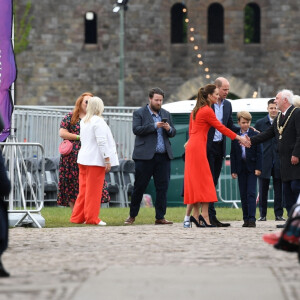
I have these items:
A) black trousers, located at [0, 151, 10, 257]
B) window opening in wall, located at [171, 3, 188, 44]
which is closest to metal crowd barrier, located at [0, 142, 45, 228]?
black trousers, located at [0, 151, 10, 257]

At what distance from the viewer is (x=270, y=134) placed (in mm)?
14266

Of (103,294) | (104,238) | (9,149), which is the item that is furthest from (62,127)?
(103,294)

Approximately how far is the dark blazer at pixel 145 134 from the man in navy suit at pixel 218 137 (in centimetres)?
75

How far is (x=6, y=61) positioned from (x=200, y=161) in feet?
8.54

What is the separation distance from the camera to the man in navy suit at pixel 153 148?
15.2 meters

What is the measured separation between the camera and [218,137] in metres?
14.7

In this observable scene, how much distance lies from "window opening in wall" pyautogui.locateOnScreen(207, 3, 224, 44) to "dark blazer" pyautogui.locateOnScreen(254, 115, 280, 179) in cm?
2810

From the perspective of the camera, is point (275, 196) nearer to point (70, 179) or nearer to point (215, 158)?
point (215, 158)

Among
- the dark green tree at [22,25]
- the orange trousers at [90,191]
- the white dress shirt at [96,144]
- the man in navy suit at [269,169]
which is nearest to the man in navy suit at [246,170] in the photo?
the white dress shirt at [96,144]

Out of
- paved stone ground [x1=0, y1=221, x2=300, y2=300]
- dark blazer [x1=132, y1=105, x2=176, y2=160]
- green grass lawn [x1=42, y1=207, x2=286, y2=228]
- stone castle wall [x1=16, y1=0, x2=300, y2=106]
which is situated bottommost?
green grass lawn [x1=42, y1=207, x2=286, y2=228]

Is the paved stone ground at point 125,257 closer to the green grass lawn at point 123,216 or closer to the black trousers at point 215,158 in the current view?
the black trousers at point 215,158

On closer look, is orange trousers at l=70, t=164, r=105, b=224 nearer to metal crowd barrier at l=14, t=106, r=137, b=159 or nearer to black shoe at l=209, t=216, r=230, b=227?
black shoe at l=209, t=216, r=230, b=227

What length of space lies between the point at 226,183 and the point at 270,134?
342 inches

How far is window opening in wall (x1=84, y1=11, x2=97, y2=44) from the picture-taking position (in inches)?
1758
